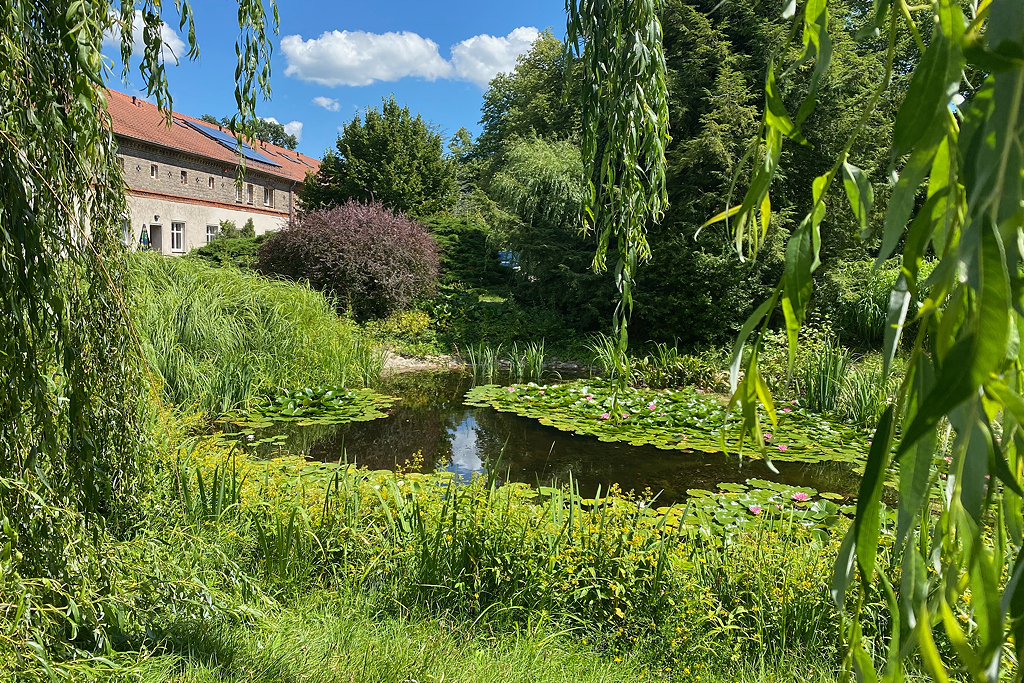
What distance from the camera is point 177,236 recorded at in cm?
2267

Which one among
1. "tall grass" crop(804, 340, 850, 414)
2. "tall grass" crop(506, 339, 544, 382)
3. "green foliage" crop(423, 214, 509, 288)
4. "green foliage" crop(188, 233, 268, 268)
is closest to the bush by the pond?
"tall grass" crop(804, 340, 850, 414)

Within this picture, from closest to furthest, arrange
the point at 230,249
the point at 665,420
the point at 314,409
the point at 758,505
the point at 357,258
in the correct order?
the point at 758,505, the point at 665,420, the point at 314,409, the point at 357,258, the point at 230,249

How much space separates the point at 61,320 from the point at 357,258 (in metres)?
10.2

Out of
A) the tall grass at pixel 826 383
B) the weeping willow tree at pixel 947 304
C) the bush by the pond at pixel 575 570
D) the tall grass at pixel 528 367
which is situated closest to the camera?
the weeping willow tree at pixel 947 304

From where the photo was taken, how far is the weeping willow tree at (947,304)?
1.43 ft

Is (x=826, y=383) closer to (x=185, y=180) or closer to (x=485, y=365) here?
(x=485, y=365)

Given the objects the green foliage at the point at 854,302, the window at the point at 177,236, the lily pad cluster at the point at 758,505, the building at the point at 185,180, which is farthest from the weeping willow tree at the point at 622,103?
the window at the point at 177,236

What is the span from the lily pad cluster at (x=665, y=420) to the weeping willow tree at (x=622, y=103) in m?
2.79

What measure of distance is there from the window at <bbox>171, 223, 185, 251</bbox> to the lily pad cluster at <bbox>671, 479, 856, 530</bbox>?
22.4 m

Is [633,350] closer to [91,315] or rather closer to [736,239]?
[91,315]

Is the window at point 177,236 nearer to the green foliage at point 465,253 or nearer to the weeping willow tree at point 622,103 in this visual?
the green foliage at point 465,253

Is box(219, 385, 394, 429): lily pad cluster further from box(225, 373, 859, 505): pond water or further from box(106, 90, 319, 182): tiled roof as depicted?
box(106, 90, 319, 182): tiled roof

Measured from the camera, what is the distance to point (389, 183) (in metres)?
19.6

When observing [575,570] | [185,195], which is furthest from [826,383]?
[185,195]
